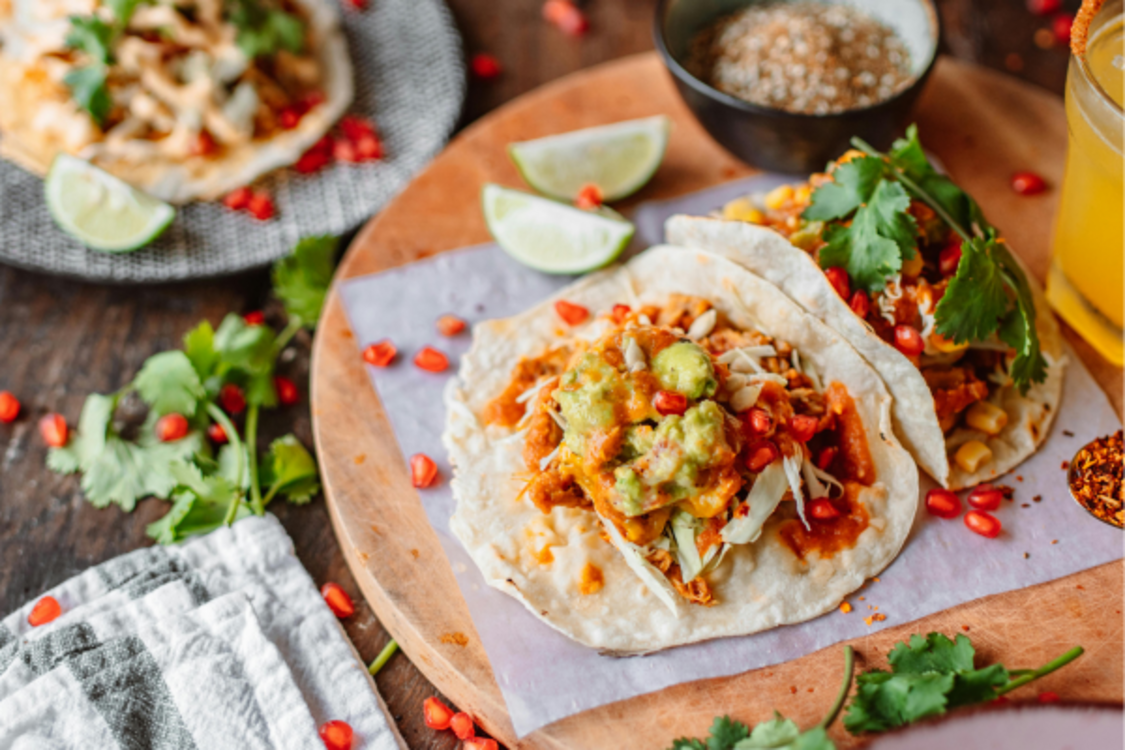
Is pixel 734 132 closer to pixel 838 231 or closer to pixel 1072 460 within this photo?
pixel 838 231

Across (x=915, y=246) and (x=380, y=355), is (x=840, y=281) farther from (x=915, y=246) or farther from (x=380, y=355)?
(x=380, y=355)

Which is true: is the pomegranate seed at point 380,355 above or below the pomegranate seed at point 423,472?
above

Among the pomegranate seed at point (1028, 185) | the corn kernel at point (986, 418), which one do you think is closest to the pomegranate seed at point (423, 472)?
the corn kernel at point (986, 418)

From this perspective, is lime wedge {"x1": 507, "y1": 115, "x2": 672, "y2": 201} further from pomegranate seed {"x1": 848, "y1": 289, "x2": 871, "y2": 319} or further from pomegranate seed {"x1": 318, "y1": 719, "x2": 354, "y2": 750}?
pomegranate seed {"x1": 318, "y1": 719, "x2": 354, "y2": 750}

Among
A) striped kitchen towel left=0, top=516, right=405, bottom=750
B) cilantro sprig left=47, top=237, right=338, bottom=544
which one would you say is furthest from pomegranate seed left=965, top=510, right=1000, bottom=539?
cilantro sprig left=47, top=237, right=338, bottom=544

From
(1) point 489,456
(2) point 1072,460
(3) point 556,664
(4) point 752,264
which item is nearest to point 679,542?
(3) point 556,664

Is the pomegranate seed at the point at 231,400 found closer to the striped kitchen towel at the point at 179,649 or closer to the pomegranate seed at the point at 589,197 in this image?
the striped kitchen towel at the point at 179,649
